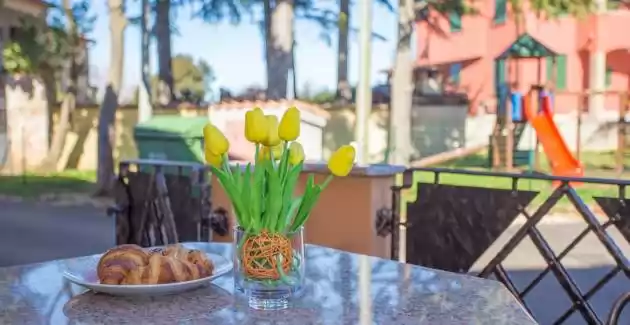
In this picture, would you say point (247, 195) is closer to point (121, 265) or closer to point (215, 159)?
point (215, 159)

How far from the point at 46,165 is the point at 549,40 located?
13.5m

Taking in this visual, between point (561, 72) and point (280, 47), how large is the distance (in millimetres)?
10275

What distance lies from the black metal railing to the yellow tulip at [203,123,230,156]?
65.8 inches

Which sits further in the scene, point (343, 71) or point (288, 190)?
point (343, 71)

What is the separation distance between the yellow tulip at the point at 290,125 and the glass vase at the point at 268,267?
0.21m

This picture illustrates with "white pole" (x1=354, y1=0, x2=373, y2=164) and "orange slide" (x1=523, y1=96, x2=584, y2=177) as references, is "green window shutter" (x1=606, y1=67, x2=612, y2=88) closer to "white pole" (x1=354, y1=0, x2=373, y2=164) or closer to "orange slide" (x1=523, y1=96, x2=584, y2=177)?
"orange slide" (x1=523, y1=96, x2=584, y2=177)

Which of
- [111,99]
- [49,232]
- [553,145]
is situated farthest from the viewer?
[553,145]

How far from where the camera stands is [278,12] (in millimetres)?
13789

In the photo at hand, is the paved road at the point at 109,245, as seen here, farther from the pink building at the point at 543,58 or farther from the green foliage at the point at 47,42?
the pink building at the point at 543,58

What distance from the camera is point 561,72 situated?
818 inches

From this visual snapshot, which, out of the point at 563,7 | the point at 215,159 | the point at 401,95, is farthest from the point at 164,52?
the point at 215,159

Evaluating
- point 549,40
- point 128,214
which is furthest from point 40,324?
point 549,40

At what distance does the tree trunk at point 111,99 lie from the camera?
11.6m

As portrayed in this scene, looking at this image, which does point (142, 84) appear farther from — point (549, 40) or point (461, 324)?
point (461, 324)
